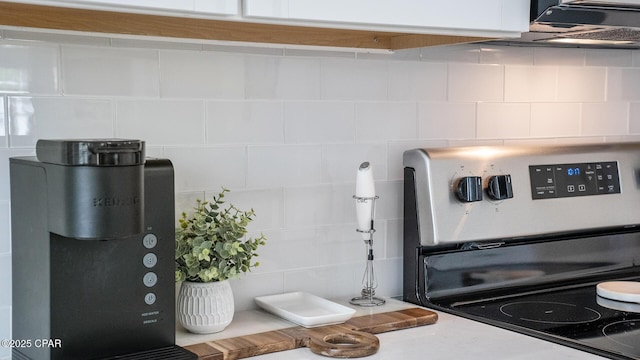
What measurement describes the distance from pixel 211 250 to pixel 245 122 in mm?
295

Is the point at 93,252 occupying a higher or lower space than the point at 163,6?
lower

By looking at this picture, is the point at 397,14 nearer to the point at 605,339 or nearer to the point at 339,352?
the point at 339,352

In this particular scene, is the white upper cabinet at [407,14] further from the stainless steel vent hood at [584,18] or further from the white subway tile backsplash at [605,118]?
the white subway tile backsplash at [605,118]

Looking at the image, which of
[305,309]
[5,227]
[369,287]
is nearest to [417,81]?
[369,287]

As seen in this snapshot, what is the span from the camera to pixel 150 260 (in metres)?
1.17

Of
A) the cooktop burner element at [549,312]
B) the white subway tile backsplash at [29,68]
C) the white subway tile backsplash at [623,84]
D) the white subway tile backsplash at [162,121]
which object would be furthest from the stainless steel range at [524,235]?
the white subway tile backsplash at [29,68]

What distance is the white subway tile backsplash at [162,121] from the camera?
1374mm

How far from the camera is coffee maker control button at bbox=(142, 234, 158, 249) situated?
Answer: 1162 mm

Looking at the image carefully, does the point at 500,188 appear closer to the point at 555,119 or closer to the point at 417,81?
the point at 417,81

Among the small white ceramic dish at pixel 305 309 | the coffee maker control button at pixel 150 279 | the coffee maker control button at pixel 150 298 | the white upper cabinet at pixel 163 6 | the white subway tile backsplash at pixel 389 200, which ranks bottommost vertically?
the small white ceramic dish at pixel 305 309

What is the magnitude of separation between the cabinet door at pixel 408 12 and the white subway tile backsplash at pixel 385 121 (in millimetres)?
357

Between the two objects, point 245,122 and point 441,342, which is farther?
point 245,122

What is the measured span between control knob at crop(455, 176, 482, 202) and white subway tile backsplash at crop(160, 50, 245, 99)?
19.0 inches

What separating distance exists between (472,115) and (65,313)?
1067 millimetres
